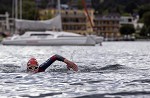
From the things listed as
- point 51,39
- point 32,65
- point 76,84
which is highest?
point 32,65

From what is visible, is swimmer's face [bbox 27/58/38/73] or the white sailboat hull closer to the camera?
swimmer's face [bbox 27/58/38/73]

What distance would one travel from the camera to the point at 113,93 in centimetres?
2141

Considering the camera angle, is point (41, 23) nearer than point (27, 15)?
Yes

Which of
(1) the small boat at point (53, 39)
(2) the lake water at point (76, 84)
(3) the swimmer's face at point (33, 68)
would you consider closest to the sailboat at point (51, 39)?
(1) the small boat at point (53, 39)

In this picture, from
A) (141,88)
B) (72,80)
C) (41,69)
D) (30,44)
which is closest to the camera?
(141,88)

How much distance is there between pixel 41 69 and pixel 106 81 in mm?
4809

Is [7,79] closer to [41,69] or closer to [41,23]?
[41,69]

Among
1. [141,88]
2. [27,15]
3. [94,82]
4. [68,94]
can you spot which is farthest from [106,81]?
[27,15]

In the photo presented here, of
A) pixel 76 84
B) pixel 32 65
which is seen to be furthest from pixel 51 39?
pixel 76 84

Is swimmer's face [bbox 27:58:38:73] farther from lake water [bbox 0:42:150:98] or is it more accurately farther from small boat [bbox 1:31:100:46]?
small boat [bbox 1:31:100:46]

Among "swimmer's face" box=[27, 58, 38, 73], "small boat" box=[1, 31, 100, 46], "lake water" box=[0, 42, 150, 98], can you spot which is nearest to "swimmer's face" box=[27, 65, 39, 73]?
"swimmer's face" box=[27, 58, 38, 73]

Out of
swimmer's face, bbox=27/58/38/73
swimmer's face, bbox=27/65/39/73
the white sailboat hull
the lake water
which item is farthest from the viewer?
the white sailboat hull

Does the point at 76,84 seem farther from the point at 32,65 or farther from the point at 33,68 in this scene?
the point at 33,68

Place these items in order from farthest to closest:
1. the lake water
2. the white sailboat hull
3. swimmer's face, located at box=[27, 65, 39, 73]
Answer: the white sailboat hull, swimmer's face, located at box=[27, 65, 39, 73], the lake water
